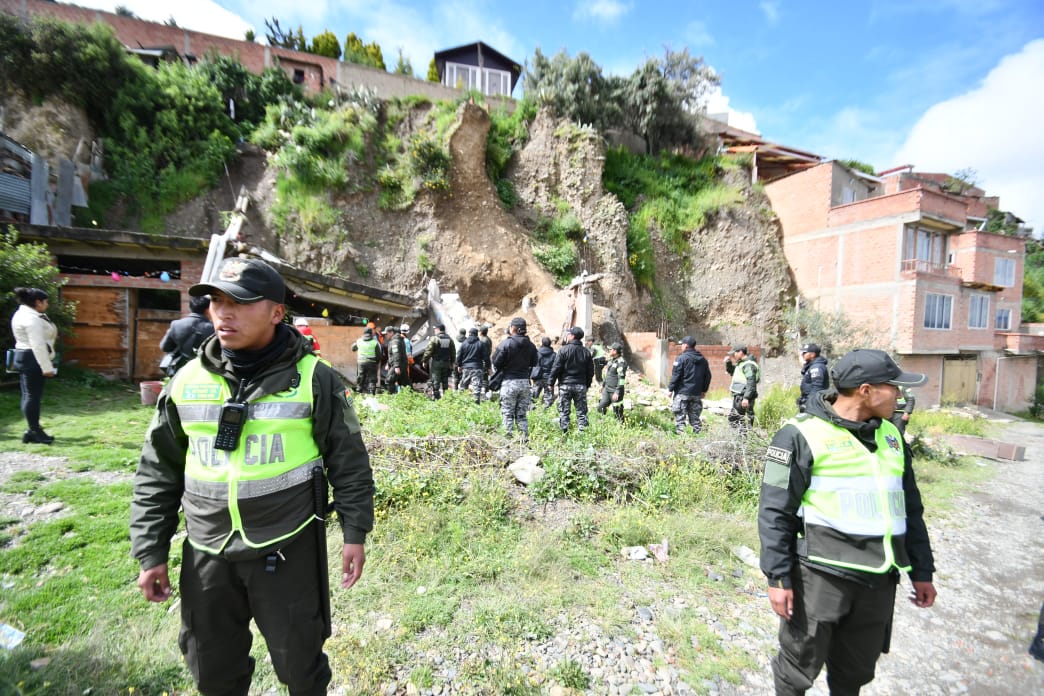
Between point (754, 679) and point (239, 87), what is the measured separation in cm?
2104

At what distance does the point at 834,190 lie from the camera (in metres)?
19.1

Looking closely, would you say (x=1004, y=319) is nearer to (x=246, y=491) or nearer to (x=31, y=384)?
(x=246, y=491)

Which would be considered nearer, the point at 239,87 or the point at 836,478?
the point at 836,478

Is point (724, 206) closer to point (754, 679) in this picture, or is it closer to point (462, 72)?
point (462, 72)

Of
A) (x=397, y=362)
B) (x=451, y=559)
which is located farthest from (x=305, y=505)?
(x=397, y=362)

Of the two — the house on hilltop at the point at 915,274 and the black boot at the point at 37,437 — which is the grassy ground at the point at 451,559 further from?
the house on hilltop at the point at 915,274

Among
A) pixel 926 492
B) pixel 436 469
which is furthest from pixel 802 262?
pixel 436 469

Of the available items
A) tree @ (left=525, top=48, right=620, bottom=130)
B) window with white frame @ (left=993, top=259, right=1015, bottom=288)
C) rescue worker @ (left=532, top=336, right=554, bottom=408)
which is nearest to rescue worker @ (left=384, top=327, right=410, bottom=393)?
rescue worker @ (left=532, top=336, right=554, bottom=408)

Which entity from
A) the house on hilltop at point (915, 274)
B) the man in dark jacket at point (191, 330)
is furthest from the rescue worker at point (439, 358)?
the house on hilltop at point (915, 274)

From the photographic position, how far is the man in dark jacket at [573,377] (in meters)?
6.62

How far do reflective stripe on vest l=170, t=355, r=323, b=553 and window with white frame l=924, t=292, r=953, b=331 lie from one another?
22220 mm

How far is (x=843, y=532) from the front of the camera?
6.30 feet

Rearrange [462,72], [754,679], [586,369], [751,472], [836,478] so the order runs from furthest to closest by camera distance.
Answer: [462,72] < [586,369] < [751,472] < [754,679] < [836,478]

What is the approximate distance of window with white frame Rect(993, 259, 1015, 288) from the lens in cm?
2089
